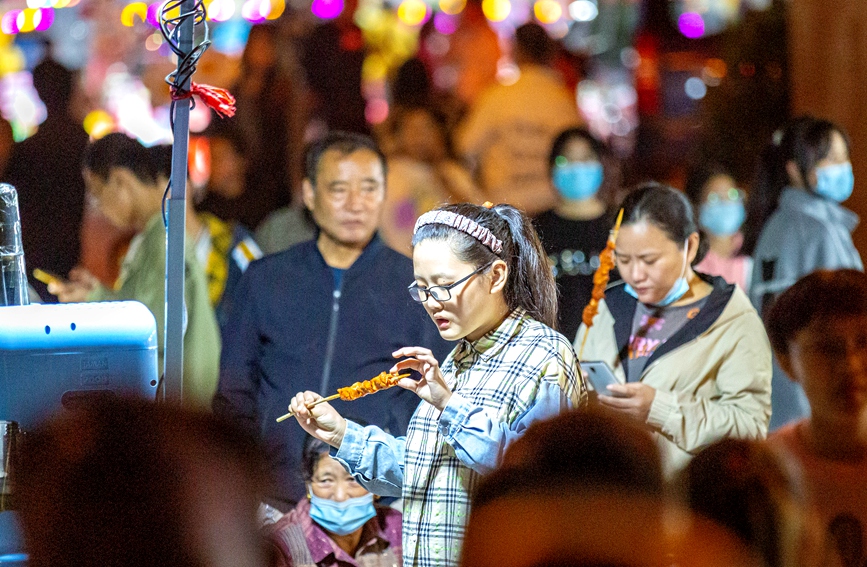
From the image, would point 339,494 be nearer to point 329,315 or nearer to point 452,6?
point 329,315

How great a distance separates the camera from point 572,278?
13.8 ft

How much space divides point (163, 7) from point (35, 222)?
2.26 meters

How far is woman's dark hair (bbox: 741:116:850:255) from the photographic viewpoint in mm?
4453

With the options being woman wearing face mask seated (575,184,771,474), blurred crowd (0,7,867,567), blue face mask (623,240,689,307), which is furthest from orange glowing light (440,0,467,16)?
blue face mask (623,240,689,307)

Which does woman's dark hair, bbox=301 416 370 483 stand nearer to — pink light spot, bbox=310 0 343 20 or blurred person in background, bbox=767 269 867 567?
blurred person in background, bbox=767 269 867 567

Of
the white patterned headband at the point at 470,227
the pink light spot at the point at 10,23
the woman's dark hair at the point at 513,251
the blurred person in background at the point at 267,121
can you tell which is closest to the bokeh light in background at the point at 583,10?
the blurred person in background at the point at 267,121

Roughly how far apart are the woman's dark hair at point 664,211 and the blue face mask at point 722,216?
1.65 meters

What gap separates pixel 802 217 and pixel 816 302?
180 centimetres

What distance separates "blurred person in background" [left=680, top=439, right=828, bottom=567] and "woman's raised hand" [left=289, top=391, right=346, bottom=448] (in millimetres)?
1058

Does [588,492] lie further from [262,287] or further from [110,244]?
[110,244]

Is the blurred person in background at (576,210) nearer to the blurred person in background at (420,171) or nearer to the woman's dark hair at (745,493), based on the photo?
the blurred person in background at (420,171)

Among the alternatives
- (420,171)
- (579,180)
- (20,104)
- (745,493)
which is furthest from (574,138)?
(20,104)

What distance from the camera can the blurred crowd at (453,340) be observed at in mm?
1304

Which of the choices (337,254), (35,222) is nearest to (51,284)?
(35,222)
